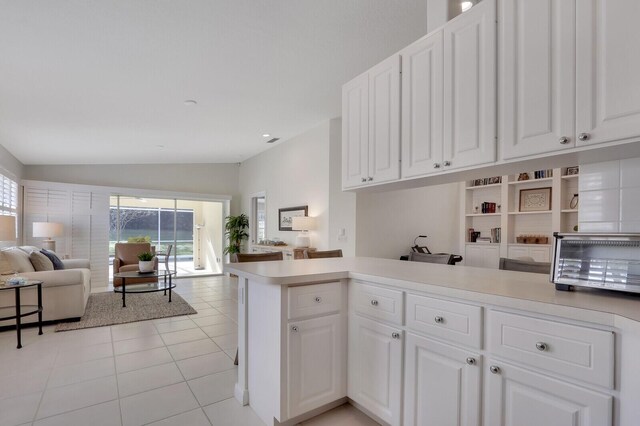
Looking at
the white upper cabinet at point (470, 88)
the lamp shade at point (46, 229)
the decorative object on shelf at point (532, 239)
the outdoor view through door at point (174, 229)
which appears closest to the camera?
the white upper cabinet at point (470, 88)

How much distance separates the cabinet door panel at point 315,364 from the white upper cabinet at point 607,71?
5.13 feet

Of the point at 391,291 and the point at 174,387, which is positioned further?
the point at 174,387

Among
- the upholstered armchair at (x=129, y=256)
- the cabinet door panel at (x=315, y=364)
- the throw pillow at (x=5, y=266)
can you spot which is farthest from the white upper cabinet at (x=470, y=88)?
the upholstered armchair at (x=129, y=256)

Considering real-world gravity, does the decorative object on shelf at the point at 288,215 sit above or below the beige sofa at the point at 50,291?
above

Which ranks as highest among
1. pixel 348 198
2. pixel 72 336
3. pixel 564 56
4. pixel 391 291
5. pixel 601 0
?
pixel 601 0

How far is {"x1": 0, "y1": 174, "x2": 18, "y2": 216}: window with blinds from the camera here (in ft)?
16.1

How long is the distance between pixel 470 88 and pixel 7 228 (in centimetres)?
466

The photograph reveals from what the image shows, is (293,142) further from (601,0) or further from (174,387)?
(601,0)

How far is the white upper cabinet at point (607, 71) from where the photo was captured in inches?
46.8

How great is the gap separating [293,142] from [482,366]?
5.30 metres

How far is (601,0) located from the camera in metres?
1.26

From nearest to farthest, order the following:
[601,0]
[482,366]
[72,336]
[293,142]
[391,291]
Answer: [601,0]
[482,366]
[391,291]
[72,336]
[293,142]

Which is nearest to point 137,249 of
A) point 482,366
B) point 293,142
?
point 293,142

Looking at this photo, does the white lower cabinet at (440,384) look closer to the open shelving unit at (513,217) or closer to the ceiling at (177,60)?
the ceiling at (177,60)
